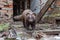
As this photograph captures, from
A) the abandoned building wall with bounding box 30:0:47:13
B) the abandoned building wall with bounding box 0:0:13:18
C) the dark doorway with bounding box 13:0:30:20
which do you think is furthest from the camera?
the dark doorway with bounding box 13:0:30:20

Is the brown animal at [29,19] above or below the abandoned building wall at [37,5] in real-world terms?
below

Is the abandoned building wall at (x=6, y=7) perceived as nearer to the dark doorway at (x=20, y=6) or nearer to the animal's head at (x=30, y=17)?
the animal's head at (x=30, y=17)

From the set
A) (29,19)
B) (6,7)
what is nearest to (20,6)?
(6,7)

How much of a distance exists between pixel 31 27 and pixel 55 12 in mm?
1353

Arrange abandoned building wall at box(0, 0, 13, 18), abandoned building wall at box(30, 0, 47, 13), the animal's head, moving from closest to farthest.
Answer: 1. the animal's head
2. abandoned building wall at box(0, 0, 13, 18)
3. abandoned building wall at box(30, 0, 47, 13)

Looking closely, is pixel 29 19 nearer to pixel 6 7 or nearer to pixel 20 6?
pixel 6 7

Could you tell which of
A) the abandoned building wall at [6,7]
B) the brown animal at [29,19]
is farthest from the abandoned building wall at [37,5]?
the brown animal at [29,19]

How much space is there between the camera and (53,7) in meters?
8.09

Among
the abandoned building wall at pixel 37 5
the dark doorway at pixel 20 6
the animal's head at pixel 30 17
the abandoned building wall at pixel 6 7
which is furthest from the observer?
the dark doorway at pixel 20 6

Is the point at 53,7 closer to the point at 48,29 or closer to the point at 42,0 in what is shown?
the point at 42,0

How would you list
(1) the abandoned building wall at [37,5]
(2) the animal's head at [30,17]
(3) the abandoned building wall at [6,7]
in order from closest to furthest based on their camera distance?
1. (2) the animal's head at [30,17]
2. (3) the abandoned building wall at [6,7]
3. (1) the abandoned building wall at [37,5]

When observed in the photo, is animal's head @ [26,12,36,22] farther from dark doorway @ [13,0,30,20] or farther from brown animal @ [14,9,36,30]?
dark doorway @ [13,0,30,20]

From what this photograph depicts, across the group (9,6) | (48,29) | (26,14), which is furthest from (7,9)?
(48,29)

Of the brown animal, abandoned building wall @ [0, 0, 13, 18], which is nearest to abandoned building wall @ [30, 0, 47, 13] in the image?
abandoned building wall @ [0, 0, 13, 18]
